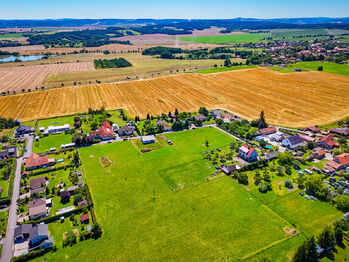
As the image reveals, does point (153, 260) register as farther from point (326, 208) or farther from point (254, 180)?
point (326, 208)

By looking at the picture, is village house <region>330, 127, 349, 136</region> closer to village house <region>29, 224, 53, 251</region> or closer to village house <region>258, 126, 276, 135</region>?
village house <region>258, 126, 276, 135</region>

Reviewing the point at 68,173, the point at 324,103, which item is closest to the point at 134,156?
the point at 68,173

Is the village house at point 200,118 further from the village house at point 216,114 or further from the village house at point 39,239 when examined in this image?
the village house at point 39,239

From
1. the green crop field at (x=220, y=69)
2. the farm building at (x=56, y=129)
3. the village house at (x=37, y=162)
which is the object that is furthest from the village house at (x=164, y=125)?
the green crop field at (x=220, y=69)

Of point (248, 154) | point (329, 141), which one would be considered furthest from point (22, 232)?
point (329, 141)

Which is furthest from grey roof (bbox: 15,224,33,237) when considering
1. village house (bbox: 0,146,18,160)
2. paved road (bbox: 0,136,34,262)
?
village house (bbox: 0,146,18,160)

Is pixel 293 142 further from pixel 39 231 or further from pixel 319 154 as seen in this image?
pixel 39 231
